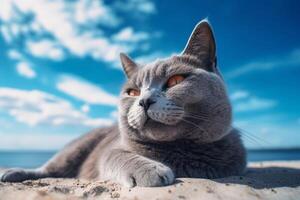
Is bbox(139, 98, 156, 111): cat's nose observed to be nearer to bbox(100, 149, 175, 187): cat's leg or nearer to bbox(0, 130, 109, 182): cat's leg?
bbox(100, 149, 175, 187): cat's leg

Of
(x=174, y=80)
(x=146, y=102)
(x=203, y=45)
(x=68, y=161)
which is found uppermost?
(x=203, y=45)

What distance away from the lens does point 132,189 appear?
194 cm

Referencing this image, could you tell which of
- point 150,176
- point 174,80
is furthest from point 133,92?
point 150,176

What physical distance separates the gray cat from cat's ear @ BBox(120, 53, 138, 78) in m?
0.17

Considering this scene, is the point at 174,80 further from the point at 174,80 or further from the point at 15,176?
the point at 15,176

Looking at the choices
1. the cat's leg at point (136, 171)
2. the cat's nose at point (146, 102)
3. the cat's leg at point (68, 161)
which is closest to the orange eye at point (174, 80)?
the cat's nose at point (146, 102)

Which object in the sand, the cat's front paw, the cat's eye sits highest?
the cat's eye

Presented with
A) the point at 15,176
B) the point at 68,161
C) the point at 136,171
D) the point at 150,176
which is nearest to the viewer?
the point at 150,176

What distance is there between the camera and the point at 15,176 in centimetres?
285

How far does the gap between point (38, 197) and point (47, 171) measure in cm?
154

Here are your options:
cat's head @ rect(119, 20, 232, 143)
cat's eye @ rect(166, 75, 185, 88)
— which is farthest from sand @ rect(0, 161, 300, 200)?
cat's eye @ rect(166, 75, 185, 88)

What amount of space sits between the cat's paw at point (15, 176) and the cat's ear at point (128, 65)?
50.4 inches

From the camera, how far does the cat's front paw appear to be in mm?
1908

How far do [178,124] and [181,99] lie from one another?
167 millimetres
